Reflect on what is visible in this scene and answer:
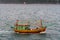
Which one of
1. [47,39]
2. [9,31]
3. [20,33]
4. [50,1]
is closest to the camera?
[47,39]

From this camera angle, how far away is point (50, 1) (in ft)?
625

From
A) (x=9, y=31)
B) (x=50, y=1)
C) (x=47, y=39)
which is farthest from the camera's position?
(x=50, y=1)

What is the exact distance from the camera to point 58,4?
7525 inches

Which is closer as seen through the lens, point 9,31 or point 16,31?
point 16,31

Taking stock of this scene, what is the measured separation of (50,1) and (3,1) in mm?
31526

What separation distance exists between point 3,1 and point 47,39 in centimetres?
14789

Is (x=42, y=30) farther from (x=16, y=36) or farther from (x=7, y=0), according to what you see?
(x=7, y=0)

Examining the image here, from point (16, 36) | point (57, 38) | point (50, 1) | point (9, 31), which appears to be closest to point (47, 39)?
point (57, 38)

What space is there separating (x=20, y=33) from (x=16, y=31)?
84 cm

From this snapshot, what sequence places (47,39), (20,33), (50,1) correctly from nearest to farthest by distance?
1. (47,39)
2. (20,33)
3. (50,1)

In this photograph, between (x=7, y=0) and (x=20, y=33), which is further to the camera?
(x=7, y=0)

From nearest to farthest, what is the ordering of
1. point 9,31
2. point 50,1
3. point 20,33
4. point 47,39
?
point 47,39, point 20,33, point 9,31, point 50,1

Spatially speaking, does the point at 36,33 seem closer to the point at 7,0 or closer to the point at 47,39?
the point at 47,39

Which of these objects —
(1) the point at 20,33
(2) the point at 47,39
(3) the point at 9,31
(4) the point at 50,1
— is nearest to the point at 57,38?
(2) the point at 47,39
